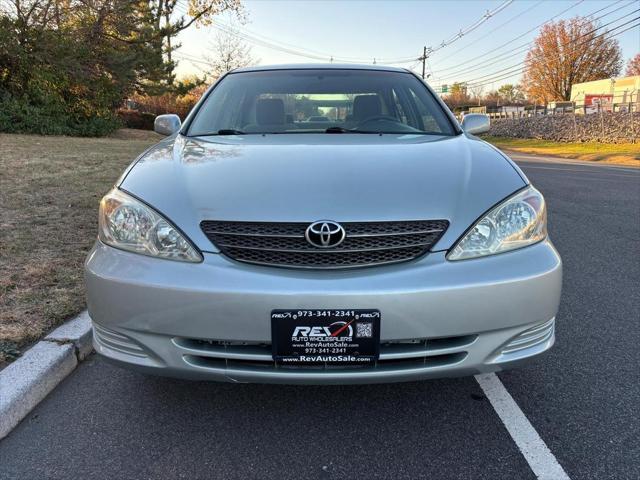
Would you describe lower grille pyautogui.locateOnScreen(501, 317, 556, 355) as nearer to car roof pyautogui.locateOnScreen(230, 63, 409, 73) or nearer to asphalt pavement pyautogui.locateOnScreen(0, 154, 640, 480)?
asphalt pavement pyautogui.locateOnScreen(0, 154, 640, 480)

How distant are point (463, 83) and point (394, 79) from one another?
8219cm

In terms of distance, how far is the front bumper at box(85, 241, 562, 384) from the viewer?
1.72 meters

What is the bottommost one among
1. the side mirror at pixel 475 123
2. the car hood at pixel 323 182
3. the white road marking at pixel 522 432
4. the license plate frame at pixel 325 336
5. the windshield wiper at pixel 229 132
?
the white road marking at pixel 522 432

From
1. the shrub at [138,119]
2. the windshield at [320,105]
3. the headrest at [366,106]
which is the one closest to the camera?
the windshield at [320,105]

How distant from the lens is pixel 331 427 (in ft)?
6.85

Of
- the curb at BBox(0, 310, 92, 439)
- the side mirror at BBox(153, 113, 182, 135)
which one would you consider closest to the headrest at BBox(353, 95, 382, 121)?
the side mirror at BBox(153, 113, 182, 135)

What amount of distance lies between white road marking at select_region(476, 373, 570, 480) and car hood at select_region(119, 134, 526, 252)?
2.78ft

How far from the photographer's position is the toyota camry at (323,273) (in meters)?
1.73

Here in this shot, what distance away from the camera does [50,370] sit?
7.74 feet

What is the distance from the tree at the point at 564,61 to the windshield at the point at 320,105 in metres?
65.7

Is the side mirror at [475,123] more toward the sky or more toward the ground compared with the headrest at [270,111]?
more toward the ground

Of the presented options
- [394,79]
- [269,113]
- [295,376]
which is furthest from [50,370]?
[394,79]

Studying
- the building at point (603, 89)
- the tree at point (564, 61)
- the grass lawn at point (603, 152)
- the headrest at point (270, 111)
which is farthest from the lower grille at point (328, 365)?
the tree at point (564, 61)

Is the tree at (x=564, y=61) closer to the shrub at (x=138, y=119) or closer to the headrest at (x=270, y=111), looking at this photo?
the shrub at (x=138, y=119)
